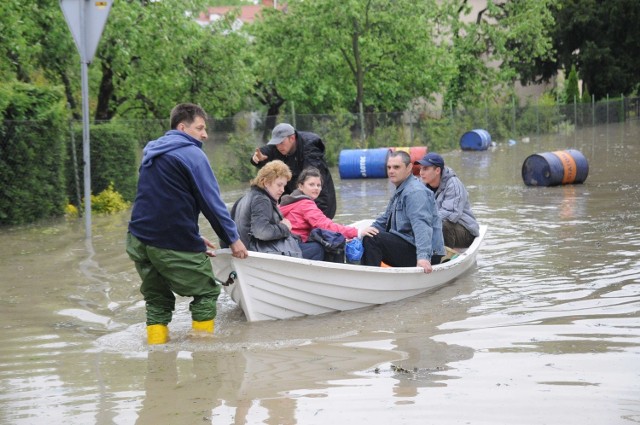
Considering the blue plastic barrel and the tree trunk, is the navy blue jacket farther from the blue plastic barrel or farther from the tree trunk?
the tree trunk

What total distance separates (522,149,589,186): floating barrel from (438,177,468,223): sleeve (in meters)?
10.4

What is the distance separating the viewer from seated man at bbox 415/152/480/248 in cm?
1104

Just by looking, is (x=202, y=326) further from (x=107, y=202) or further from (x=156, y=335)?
(x=107, y=202)

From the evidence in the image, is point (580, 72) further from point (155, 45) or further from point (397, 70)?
point (155, 45)

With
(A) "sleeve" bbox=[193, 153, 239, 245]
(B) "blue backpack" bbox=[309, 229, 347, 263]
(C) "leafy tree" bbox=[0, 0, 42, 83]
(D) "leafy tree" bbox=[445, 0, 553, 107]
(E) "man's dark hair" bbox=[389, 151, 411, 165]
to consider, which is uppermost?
(D) "leafy tree" bbox=[445, 0, 553, 107]

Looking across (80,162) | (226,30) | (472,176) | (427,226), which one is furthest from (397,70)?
(427,226)

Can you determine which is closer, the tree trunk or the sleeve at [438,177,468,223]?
the sleeve at [438,177,468,223]

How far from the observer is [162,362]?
7332mm

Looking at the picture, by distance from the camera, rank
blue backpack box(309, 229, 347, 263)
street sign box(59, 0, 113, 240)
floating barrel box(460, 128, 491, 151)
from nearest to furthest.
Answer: blue backpack box(309, 229, 347, 263)
street sign box(59, 0, 113, 240)
floating barrel box(460, 128, 491, 151)

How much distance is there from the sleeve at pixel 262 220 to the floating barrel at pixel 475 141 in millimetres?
30216

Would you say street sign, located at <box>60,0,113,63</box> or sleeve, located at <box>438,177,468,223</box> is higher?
street sign, located at <box>60,0,113,63</box>

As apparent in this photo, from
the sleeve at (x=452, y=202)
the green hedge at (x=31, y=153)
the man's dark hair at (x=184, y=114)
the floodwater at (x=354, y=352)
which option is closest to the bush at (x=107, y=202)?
the green hedge at (x=31, y=153)

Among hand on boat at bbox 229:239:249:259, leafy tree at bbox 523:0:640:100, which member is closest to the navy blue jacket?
hand on boat at bbox 229:239:249:259

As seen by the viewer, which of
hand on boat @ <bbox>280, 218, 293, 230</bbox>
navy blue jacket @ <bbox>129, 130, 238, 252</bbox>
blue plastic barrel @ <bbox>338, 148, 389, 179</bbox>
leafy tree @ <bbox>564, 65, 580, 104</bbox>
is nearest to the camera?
navy blue jacket @ <bbox>129, 130, 238, 252</bbox>
